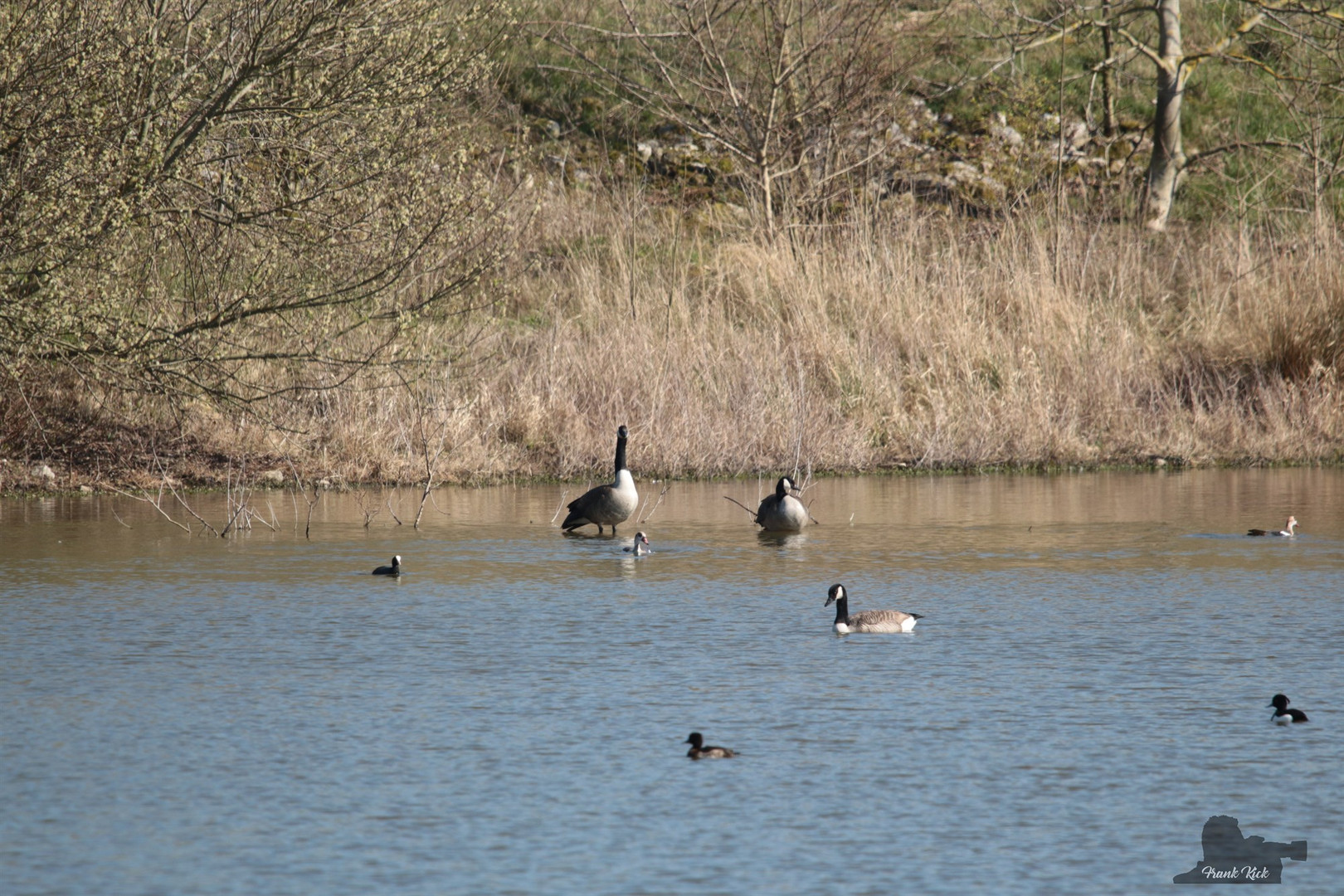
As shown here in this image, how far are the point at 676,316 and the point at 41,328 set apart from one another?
301 inches

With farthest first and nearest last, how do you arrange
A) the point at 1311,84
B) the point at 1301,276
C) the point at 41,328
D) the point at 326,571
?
the point at 1311,84 < the point at 1301,276 < the point at 41,328 < the point at 326,571

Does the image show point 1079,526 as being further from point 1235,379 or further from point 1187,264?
point 1187,264

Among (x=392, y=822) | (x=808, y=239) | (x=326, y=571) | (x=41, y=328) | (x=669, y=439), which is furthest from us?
(x=808, y=239)

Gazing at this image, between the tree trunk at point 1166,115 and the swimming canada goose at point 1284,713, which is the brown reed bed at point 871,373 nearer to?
the tree trunk at point 1166,115

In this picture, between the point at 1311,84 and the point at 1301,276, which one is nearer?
the point at 1301,276

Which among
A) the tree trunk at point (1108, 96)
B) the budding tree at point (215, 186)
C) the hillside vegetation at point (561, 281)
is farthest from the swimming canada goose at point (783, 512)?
the tree trunk at point (1108, 96)

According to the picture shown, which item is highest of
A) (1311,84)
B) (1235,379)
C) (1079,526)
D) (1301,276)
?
(1311,84)

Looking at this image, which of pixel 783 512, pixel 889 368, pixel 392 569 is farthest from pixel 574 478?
pixel 392 569

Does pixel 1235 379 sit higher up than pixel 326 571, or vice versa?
pixel 1235 379

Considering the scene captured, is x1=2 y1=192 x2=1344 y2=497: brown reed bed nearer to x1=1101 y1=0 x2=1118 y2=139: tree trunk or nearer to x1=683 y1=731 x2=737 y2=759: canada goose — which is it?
x1=1101 y1=0 x2=1118 y2=139: tree trunk

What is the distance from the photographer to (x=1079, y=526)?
12.1 metres

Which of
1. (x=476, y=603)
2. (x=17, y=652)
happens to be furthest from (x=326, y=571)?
(x=17, y=652)

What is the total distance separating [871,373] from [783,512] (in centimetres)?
558
